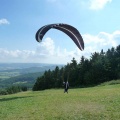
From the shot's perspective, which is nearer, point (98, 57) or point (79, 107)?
point (79, 107)

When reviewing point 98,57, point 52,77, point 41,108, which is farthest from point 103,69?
point 41,108

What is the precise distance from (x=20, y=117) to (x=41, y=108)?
130 inches

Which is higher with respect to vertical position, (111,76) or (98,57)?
(98,57)

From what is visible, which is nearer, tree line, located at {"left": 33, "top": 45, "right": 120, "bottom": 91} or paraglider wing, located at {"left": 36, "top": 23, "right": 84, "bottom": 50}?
paraglider wing, located at {"left": 36, "top": 23, "right": 84, "bottom": 50}

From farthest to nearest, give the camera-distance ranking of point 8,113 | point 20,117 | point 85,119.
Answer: point 8,113 < point 20,117 < point 85,119

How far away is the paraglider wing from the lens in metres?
29.3

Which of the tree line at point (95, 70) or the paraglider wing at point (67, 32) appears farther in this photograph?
the tree line at point (95, 70)

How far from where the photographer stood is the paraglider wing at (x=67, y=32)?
96.2ft

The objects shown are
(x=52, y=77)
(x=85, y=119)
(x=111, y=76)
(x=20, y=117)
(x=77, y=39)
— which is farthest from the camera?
(x=52, y=77)

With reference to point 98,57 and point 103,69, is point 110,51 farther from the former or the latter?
point 103,69

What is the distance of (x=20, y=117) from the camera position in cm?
1859

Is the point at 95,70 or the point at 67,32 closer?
the point at 67,32

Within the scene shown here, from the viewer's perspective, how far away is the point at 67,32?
1265 inches

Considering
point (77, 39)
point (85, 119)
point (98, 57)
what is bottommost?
point (85, 119)
